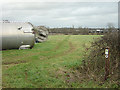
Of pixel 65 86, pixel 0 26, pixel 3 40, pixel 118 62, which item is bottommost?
pixel 65 86

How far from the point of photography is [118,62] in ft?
24.2

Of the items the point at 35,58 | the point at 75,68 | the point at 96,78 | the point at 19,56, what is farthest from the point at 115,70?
the point at 19,56

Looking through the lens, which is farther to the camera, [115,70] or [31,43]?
[31,43]

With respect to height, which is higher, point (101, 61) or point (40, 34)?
point (40, 34)

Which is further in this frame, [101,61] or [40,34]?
[40,34]

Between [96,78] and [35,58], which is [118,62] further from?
[35,58]

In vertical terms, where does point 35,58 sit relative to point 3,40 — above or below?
below

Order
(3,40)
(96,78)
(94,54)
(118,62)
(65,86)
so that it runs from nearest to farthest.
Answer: (65,86) < (96,78) < (118,62) < (94,54) < (3,40)

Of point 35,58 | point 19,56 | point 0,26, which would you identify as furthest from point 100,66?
point 0,26

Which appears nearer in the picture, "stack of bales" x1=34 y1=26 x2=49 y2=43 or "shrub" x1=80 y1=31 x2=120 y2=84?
"shrub" x1=80 y1=31 x2=120 y2=84

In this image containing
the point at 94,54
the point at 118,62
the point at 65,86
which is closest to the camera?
the point at 65,86

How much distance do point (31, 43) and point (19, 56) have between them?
3.37 metres

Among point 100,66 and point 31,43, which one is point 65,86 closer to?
point 100,66

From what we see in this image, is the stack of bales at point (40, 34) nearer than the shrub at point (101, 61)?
No
